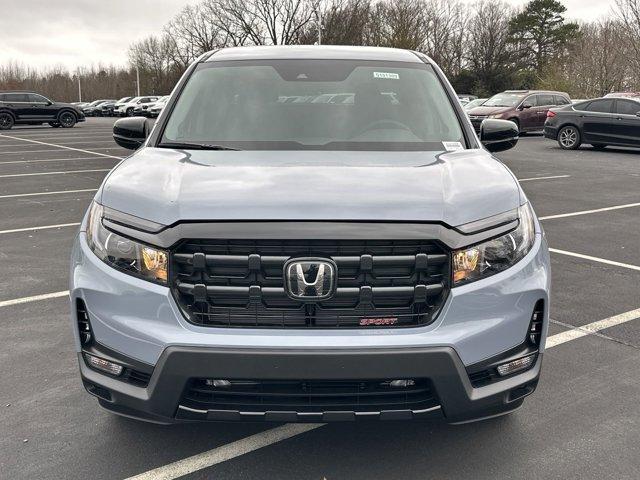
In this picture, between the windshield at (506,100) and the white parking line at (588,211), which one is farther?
the windshield at (506,100)

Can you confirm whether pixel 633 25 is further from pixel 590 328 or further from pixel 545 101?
pixel 590 328

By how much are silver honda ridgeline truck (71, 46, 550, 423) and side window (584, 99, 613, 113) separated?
55.1 feet

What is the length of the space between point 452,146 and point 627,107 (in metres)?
16.0

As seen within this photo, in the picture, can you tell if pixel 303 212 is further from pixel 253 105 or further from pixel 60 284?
pixel 60 284

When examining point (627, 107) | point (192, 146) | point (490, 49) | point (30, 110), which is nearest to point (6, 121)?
point (30, 110)

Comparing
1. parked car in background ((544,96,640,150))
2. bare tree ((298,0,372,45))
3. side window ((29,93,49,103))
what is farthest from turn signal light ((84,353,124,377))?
bare tree ((298,0,372,45))

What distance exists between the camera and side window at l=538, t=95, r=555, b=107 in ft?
77.0

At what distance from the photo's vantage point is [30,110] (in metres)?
30.0

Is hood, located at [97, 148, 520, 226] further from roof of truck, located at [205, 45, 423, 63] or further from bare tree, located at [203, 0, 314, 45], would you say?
bare tree, located at [203, 0, 314, 45]


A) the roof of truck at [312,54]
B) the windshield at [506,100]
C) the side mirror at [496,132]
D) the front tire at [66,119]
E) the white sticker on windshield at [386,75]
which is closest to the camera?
the white sticker on windshield at [386,75]

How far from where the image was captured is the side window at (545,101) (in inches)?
925

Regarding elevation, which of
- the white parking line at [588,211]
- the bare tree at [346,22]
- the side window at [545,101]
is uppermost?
the bare tree at [346,22]

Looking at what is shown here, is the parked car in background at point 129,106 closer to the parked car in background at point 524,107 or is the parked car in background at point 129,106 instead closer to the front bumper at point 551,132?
the parked car in background at point 524,107

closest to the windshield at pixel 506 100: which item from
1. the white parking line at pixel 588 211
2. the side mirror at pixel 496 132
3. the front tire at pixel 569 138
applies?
the front tire at pixel 569 138
